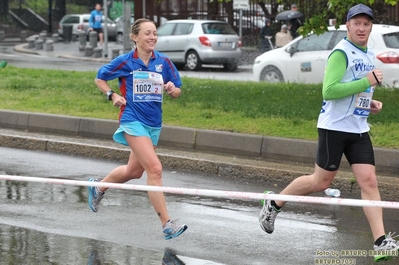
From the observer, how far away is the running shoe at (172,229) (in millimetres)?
6846

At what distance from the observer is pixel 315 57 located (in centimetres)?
1889

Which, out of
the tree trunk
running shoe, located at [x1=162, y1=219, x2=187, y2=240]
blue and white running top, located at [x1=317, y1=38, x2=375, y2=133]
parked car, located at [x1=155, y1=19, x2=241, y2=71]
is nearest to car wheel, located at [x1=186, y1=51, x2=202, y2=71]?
parked car, located at [x1=155, y1=19, x2=241, y2=71]

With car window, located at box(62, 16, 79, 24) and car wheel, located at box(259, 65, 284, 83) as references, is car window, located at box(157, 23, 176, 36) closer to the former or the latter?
car wheel, located at box(259, 65, 284, 83)

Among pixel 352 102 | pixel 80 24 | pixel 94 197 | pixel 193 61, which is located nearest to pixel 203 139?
pixel 94 197

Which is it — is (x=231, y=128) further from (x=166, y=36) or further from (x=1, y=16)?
(x=1, y=16)

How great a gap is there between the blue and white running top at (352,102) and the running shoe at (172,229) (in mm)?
1305

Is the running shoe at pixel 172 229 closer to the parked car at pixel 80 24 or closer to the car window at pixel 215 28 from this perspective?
the car window at pixel 215 28

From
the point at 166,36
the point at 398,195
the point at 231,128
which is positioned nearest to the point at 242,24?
the point at 166,36

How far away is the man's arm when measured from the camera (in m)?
6.29

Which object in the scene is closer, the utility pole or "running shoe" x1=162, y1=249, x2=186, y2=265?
"running shoe" x1=162, y1=249, x2=186, y2=265

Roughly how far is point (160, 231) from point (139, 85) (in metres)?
1.18

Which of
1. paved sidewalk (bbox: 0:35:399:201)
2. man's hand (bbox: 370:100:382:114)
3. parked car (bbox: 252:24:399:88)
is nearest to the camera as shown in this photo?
man's hand (bbox: 370:100:382:114)

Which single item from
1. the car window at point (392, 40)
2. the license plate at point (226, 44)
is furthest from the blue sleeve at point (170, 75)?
the license plate at point (226, 44)

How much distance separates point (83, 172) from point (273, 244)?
381cm
